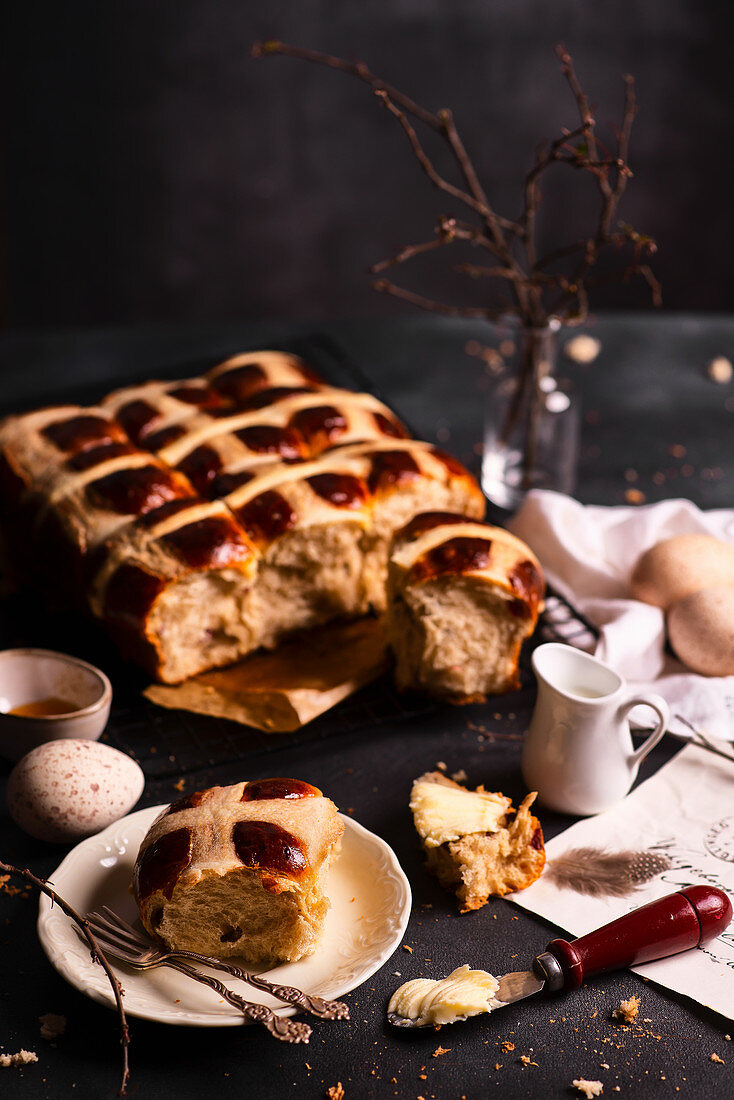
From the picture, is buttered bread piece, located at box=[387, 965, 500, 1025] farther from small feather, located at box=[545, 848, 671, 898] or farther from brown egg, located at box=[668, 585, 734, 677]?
brown egg, located at box=[668, 585, 734, 677]

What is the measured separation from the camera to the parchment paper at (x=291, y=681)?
235cm

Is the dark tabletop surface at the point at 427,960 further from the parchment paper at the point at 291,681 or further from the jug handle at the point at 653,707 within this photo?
the jug handle at the point at 653,707

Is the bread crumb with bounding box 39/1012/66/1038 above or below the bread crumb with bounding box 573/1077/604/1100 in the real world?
below

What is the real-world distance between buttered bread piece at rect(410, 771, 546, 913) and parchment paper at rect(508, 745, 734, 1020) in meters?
0.05

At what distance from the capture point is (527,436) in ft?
10.0

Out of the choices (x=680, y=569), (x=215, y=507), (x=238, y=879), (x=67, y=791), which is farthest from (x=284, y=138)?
(x=238, y=879)

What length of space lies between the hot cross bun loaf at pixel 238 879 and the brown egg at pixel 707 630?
105 centimetres

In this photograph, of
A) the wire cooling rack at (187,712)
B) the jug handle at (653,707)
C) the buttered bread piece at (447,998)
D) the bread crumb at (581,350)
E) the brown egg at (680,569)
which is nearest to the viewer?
the buttered bread piece at (447,998)

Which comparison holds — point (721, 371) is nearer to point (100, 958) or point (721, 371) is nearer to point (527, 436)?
point (527, 436)

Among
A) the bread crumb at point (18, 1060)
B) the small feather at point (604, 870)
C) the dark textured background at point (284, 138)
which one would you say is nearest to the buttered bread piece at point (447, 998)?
the small feather at point (604, 870)

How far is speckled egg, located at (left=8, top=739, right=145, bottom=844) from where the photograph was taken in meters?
1.91

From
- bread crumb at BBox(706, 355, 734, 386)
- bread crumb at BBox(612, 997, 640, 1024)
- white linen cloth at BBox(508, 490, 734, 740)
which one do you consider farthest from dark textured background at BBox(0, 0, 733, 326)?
bread crumb at BBox(612, 997, 640, 1024)

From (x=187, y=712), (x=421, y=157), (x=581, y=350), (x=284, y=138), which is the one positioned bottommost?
(x=187, y=712)

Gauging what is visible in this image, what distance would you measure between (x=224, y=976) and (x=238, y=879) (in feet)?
0.52
